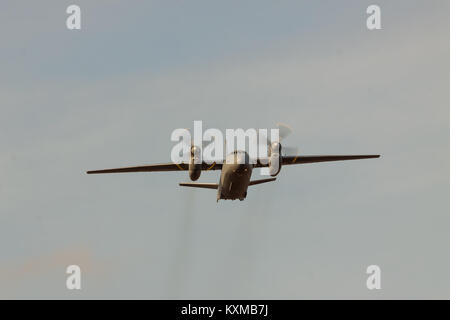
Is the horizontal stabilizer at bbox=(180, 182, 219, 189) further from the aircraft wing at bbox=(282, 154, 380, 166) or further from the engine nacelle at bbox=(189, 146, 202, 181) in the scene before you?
the aircraft wing at bbox=(282, 154, 380, 166)

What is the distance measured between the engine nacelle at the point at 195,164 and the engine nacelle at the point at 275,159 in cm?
502

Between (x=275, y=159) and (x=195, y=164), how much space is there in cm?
559

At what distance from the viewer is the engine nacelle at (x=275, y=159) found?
53.5m

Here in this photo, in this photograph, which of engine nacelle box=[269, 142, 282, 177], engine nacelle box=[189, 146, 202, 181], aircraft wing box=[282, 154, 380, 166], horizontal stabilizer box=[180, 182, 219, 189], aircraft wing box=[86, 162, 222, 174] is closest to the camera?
engine nacelle box=[189, 146, 202, 181]

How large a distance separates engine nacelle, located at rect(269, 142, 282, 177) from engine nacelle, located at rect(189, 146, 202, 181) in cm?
502

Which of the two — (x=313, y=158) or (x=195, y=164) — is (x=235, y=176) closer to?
(x=195, y=164)

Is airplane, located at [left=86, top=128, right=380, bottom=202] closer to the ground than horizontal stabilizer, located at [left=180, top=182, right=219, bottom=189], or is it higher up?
higher up

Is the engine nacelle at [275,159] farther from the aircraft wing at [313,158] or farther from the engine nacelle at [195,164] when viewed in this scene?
the engine nacelle at [195,164]

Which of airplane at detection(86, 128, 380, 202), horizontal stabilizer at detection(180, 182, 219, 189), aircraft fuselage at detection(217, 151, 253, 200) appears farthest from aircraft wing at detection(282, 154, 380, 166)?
horizontal stabilizer at detection(180, 182, 219, 189)

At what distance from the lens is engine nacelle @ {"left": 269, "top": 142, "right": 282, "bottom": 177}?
176ft
